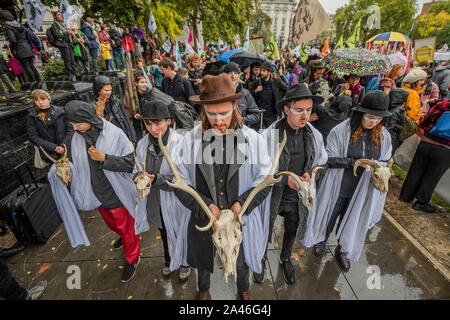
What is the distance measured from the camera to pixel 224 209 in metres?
2.14

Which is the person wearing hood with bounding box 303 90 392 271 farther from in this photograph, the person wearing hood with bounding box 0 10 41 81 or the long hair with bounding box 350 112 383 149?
the person wearing hood with bounding box 0 10 41 81

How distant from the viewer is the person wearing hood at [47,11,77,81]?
25.2 ft

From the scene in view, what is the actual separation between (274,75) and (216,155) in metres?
4.11

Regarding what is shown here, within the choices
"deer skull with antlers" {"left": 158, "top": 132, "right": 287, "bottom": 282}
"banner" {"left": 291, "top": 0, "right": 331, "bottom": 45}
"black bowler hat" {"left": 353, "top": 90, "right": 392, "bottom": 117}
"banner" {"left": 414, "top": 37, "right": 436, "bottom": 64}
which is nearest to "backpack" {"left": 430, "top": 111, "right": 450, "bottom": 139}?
"black bowler hat" {"left": 353, "top": 90, "right": 392, "bottom": 117}

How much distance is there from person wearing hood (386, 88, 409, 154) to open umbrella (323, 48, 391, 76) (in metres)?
0.51

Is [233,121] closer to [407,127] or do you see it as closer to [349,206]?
[349,206]

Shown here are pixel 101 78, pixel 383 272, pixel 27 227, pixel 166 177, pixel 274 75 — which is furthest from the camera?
pixel 274 75

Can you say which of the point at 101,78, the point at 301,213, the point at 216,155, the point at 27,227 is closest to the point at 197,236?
the point at 216,155

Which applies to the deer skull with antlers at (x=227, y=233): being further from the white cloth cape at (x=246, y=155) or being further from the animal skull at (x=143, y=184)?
the animal skull at (x=143, y=184)

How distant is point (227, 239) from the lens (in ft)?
6.48

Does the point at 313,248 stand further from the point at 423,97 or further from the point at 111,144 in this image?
the point at 423,97

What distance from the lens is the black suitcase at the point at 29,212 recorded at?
3.38 metres

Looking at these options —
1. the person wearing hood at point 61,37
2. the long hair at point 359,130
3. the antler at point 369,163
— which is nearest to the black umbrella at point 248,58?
the long hair at point 359,130

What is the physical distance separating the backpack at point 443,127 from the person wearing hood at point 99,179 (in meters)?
5.02
